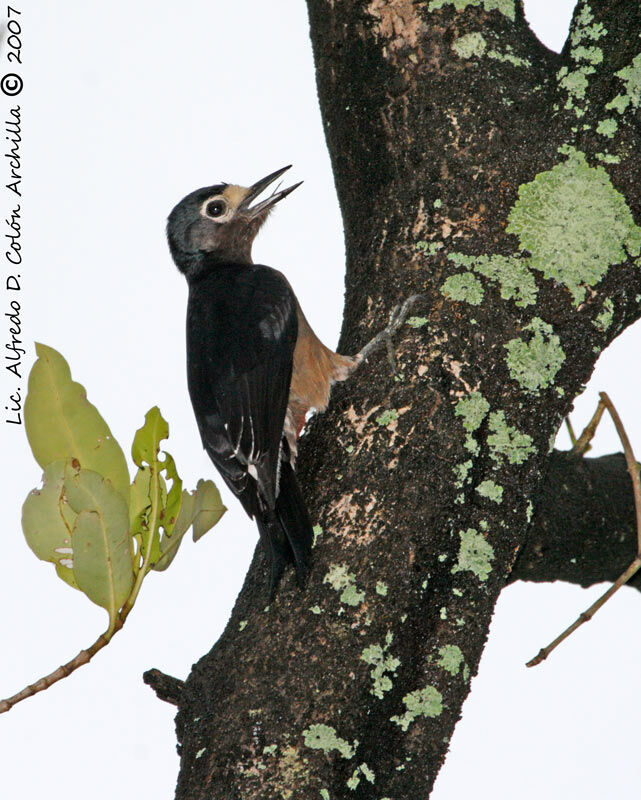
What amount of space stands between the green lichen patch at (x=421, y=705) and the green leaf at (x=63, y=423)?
933mm

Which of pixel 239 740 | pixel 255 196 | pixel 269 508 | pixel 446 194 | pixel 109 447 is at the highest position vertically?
pixel 255 196

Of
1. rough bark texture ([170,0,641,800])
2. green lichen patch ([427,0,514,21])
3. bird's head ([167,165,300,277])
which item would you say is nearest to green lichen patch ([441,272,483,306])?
rough bark texture ([170,0,641,800])

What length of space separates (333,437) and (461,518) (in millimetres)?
406

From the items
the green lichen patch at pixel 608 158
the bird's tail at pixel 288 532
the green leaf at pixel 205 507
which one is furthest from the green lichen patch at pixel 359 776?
the green lichen patch at pixel 608 158

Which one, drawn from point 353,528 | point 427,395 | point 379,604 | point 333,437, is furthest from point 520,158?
point 379,604

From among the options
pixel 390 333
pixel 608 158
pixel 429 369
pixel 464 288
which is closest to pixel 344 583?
pixel 429 369

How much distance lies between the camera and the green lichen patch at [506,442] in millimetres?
2174

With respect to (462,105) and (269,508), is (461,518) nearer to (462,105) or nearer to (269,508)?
(269,508)

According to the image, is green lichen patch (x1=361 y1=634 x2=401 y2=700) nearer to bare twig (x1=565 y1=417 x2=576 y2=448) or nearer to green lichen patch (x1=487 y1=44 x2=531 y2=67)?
green lichen patch (x1=487 y1=44 x2=531 y2=67)

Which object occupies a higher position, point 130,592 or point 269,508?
point 269,508

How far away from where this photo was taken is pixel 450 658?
80.4 inches

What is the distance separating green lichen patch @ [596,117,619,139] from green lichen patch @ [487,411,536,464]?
2.65 feet

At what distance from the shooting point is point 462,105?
2.49 meters

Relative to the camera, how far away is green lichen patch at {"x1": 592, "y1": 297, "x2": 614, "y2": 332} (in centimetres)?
230
